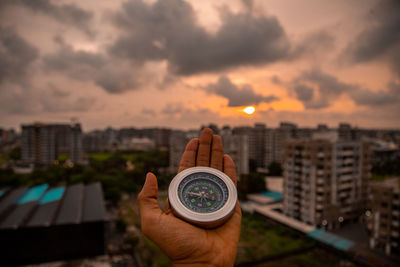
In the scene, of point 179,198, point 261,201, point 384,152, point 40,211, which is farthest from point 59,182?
point 384,152

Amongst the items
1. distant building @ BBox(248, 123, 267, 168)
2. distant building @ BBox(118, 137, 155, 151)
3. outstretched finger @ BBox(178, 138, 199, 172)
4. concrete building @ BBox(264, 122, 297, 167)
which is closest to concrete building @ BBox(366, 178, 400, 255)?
outstretched finger @ BBox(178, 138, 199, 172)

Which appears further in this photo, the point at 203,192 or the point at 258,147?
the point at 258,147

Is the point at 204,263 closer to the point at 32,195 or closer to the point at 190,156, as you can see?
the point at 190,156

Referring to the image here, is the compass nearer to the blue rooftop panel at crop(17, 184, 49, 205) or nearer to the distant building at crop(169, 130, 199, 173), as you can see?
the distant building at crop(169, 130, 199, 173)

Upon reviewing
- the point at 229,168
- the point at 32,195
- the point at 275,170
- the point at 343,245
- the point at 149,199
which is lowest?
the point at 343,245

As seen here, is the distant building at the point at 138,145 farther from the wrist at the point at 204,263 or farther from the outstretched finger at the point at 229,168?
the wrist at the point at 204,263

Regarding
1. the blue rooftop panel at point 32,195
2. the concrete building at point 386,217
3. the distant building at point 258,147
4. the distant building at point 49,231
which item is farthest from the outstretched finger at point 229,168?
the distant building at point 258,147

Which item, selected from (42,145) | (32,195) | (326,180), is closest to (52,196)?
(32,195)

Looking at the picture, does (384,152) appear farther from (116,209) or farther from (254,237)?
(116,209)
